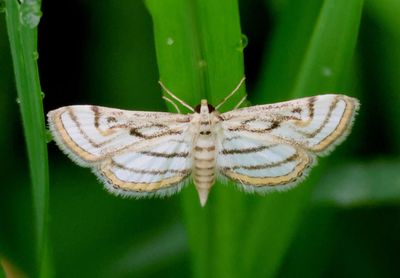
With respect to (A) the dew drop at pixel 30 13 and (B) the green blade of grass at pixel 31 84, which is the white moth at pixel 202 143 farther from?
(A) the dew drop at pixel 30 13

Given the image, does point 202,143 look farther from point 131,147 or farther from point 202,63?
point 202,63

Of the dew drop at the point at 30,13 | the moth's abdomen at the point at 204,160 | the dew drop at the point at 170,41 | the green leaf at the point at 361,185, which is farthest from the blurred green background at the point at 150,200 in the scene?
the dew drop at the point at 30,13

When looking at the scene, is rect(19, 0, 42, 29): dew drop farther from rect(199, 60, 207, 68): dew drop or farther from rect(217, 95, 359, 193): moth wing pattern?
rect(217, 95, 359, 193): moth wing pattern

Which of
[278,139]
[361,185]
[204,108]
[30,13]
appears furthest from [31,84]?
[361,185]

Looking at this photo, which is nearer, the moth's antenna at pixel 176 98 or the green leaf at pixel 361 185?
the moth's antenna at pixel 176 98

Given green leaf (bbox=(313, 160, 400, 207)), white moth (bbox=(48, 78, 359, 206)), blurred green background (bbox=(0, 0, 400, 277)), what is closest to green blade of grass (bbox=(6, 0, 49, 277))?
white moth (bbox=(48, 78, 359, 206))
